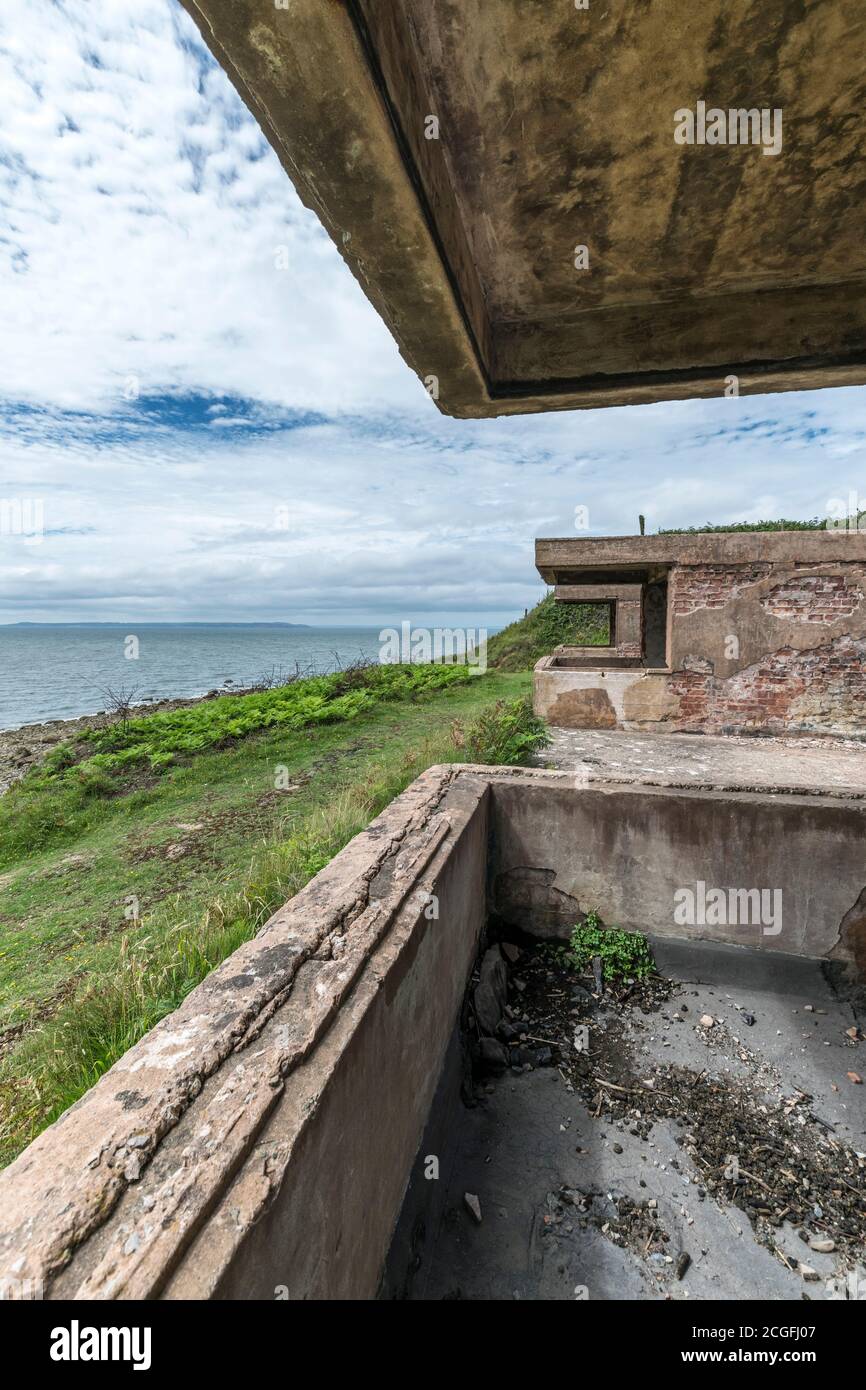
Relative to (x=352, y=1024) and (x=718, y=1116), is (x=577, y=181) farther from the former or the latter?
(x=718, y=1116)

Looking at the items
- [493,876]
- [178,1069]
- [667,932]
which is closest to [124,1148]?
[178,1069]

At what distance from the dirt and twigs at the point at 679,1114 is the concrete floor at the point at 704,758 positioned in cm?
163

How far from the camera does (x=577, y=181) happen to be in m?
1.75

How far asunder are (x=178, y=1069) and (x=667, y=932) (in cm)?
386

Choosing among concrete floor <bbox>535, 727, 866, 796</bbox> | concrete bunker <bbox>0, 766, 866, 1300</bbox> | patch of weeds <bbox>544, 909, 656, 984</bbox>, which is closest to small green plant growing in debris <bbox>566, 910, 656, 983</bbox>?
patch of weeds <bbox>544, 909, 656, 984</bbox>

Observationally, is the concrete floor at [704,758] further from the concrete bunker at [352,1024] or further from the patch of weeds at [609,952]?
the patch of weeds at [609,952]

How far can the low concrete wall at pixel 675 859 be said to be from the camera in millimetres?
4102

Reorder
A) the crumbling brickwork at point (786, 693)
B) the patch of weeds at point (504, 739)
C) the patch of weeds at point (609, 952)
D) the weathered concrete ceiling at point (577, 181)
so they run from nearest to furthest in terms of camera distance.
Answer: the weathered concrete ceiling at point (577, 181) → the patch of weeds at point (609, 952) → the patch of weeds at point (504, 739) → the crumbling brickwork at point (786, 693)

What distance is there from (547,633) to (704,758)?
1753 centimetres

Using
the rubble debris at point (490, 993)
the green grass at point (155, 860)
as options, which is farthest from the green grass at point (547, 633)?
the rubble debris at point (490, 993)

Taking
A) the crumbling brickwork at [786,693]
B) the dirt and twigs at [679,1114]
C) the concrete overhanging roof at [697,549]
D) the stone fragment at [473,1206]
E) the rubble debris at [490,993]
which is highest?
the concrete overhanging roof at [697,549]

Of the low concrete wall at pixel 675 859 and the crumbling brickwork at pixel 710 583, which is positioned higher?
the crumbling brickwork at pixel 710 583

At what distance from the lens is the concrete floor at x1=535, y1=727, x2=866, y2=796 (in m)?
5.59
